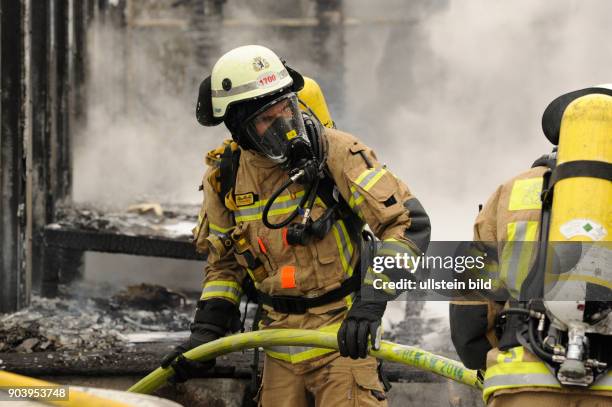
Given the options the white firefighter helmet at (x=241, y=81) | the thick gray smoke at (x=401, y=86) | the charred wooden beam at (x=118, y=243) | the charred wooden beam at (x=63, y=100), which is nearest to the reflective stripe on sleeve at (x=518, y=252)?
the white firefighter helmet at (x=241, y=81)

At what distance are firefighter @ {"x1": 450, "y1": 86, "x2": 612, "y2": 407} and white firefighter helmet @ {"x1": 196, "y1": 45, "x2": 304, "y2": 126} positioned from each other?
1.32 meters

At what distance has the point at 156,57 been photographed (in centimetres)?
1139

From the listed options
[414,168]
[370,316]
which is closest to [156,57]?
[414,168]

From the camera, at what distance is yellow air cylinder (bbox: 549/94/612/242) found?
2.86m

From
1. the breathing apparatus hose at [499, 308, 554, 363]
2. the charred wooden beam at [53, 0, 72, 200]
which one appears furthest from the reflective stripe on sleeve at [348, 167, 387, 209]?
the charred wooden beam at [53, 0, 72, 200]

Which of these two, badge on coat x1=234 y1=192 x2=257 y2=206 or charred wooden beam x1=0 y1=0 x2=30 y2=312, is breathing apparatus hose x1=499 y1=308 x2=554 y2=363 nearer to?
badge on coat x1=234 y1=192 x2=257 y2=206

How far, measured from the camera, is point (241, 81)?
14.0ft

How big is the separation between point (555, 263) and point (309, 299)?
1.47 m

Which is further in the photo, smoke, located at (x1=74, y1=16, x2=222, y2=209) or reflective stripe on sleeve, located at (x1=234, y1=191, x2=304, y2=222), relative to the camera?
smoke, located at (x1=74, y1=16, x2=222, y2=209)

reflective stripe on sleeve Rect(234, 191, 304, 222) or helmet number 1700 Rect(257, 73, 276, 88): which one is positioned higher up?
helmet number 1700 Rect(257, 73, 276, 88)

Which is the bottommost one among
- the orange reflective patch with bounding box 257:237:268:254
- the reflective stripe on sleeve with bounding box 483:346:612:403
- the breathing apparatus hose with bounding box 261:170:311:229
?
the reflective stripe on sleeve with bounding box 483:346:612:403

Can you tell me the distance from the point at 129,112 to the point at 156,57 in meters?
0.85

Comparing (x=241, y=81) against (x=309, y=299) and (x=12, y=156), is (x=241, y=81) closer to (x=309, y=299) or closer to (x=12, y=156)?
(x=309, y=299)

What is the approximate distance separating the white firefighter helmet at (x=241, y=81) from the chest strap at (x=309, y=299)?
0.79 meters
